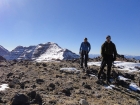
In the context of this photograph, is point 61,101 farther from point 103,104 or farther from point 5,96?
point 5,96

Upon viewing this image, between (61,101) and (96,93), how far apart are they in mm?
2519

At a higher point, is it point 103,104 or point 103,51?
point 103,51

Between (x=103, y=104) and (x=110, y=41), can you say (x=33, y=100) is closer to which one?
(x=103, y=104)

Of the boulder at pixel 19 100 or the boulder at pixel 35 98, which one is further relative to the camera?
the boulder at pixel 35 98

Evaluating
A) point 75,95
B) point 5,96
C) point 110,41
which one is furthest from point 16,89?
point 110,41

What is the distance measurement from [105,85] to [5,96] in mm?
5952

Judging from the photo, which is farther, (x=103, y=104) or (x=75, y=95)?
(x=75, y=95)

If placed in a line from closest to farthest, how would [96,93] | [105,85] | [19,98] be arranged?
[19,98], [96,93], [105,85]

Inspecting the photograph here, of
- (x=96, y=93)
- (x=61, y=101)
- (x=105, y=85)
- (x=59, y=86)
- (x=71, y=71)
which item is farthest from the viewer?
(x=71, y=71)

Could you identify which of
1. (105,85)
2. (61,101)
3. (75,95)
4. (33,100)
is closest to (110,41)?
(105,85)

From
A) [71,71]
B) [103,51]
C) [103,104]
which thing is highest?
[103,51]

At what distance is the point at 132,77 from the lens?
15.1m

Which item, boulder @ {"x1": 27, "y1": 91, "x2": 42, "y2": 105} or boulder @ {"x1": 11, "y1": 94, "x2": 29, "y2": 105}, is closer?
boulder @ {"x1": 11, "y1": 94, "x2": 29, "y2": 105}

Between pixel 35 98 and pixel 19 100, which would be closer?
pixel 19 100
